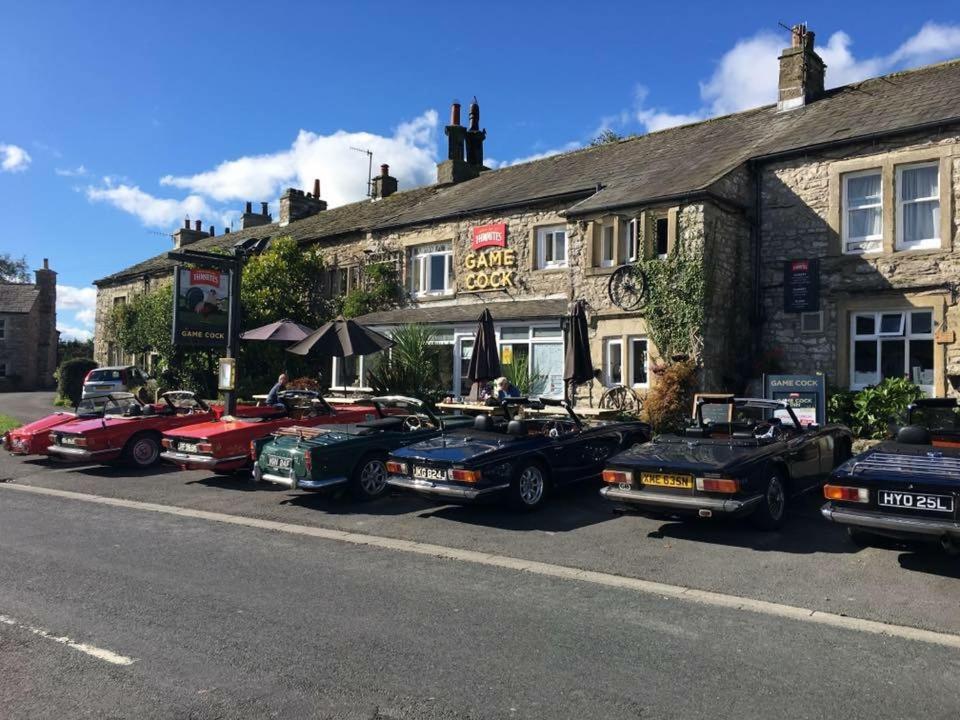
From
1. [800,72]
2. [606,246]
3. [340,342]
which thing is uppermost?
[800,72]

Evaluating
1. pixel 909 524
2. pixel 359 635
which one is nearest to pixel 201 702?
pixel 359 635

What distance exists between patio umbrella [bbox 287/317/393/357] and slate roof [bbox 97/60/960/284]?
559 cm

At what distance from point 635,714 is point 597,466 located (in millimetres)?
6217

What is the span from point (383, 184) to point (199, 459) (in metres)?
21.0

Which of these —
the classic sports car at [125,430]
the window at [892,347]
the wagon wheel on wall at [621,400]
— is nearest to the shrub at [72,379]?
the classic sports car at [125,430]

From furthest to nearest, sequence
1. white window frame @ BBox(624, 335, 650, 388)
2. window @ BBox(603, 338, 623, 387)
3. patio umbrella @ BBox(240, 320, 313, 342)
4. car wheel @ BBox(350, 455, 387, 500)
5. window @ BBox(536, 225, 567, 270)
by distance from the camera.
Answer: window @ BBox(536, 225, 567, 270)
patio umbrella @ BBox(240, 320, 313, 342)
window @ BBox(603, 338, 623, 387)
white window frame @ BBox(624, 335, 650, 388)
car wheel @ BBox(350, 455, 387, 500)

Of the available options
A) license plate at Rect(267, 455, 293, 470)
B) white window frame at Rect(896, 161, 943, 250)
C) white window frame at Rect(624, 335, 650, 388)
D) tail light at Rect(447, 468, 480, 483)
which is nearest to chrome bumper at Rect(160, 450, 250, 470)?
license plate at Rect(267, 455, 293, 470)

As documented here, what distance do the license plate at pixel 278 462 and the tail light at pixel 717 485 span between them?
5078 millimetres

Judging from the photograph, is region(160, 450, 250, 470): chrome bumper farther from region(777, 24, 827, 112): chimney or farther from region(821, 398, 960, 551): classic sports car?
region(777, 24, 827, 112): chimney

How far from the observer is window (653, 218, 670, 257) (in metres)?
16.0

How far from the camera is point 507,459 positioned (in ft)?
28.7

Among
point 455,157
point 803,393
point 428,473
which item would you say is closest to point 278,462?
point 428,473

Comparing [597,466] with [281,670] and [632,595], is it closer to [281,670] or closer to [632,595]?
[632,595]

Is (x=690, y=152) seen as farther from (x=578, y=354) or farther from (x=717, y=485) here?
(x=717, y=485)
